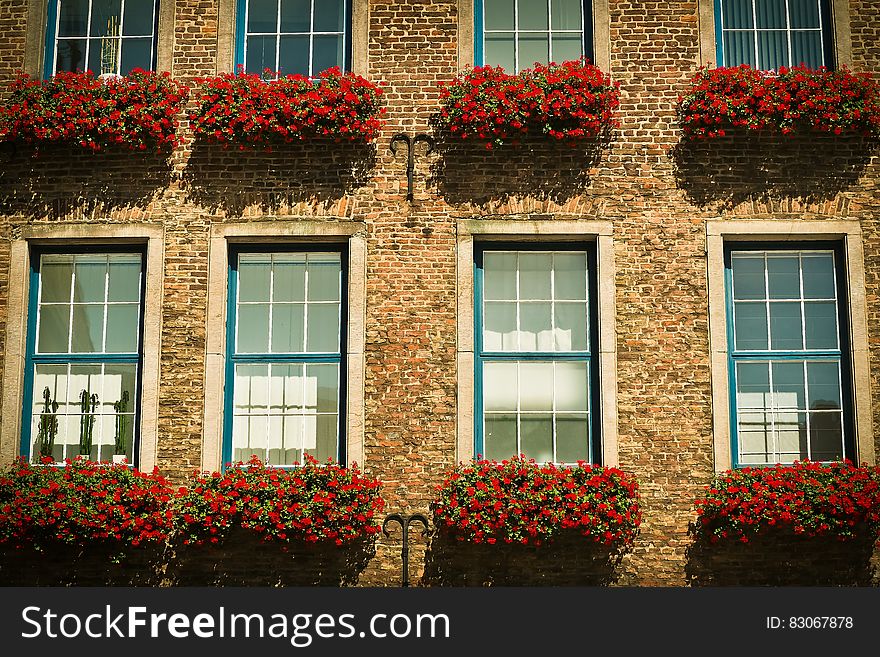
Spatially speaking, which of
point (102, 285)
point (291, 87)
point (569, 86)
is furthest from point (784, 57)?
point (102, 285)

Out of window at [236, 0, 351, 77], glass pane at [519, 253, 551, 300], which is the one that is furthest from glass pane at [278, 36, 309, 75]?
glass pane at [519, 253, 551, 300]

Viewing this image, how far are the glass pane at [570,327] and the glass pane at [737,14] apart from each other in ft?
Answer: 10.6

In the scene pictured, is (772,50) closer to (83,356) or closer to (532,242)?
(532,242)

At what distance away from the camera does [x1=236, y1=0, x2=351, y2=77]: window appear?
10.5 meters

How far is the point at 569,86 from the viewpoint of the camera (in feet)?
32.5

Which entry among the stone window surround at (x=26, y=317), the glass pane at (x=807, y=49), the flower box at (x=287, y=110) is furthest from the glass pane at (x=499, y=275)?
the glass pane at (x=807, y=49)

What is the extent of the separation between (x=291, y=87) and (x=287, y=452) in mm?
3444

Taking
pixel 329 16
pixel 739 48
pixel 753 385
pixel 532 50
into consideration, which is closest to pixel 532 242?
pixel 532 50

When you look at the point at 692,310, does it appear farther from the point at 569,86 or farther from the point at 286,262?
the point at 286,262

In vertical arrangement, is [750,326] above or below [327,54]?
below

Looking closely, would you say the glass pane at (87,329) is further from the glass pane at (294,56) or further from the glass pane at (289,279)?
the glass pane at (294,56)

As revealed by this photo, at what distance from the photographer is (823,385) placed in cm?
992

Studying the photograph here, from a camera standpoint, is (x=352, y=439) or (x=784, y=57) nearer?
(x=352, y=439)

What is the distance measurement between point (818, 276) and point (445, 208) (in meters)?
3.62
